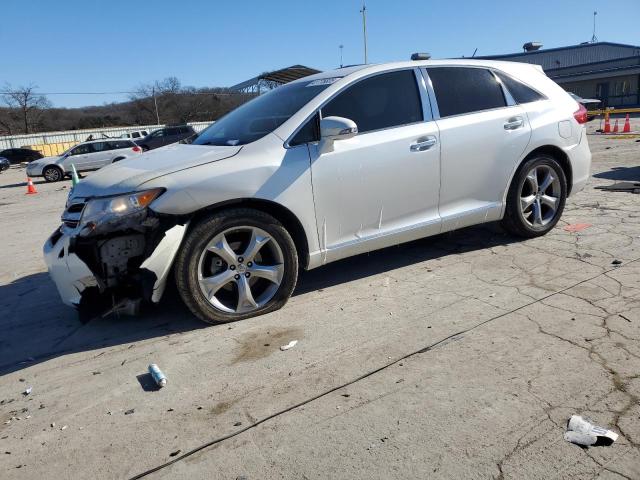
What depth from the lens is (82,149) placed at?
2291 cm

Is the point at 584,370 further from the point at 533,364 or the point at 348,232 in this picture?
the point at 348,232

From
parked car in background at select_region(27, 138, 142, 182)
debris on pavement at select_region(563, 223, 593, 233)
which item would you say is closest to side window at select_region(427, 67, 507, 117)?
debris on pavement at select_region(563, 223, 593, 233)

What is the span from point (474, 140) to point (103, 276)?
3239mm

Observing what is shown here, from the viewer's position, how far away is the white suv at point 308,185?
11.2ft

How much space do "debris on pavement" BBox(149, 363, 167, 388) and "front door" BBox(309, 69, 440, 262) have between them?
149cm

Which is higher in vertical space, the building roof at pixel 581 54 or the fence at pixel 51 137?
the building roof at pixel 581 54

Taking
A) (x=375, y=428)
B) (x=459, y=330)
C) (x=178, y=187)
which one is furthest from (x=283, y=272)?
(x=375, y=428)

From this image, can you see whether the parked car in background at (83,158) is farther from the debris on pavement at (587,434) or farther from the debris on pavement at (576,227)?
the debris on pavement at (587,434)

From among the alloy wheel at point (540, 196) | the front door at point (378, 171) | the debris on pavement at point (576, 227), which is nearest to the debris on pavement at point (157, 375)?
the front door at point (378, 171)

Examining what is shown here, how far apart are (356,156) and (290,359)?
1.65 metres

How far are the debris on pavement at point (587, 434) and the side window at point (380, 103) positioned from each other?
101 inches

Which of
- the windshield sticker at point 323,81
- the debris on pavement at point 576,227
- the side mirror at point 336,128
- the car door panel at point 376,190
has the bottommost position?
the debris on pavement at point 576,227

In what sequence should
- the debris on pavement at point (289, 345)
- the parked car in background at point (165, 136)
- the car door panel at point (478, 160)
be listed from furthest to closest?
the parked car in background at point (165, 136)
the car door panel at point (478, 160)
the debris on pavement at point (289, 345)

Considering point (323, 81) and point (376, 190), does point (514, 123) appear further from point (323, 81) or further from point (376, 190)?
point (323, 81)
